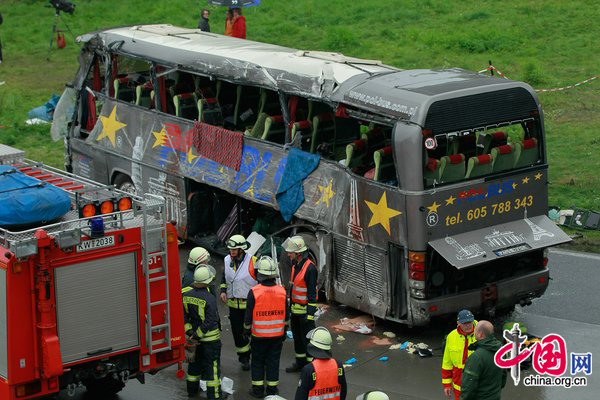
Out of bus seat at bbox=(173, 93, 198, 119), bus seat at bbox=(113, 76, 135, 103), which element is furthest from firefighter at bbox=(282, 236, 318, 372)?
bus seat at bbox=(113, 76, 135, 103)

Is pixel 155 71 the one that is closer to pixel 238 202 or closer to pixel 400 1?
pixel 238 202

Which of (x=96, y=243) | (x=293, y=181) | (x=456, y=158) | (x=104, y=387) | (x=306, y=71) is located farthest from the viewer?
(x=293, y=181)

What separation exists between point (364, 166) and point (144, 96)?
193 inches

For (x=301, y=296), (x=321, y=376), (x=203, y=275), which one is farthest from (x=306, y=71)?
(x=321, y=376)

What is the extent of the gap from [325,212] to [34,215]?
4.34 metres

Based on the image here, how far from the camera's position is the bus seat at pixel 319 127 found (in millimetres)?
14656

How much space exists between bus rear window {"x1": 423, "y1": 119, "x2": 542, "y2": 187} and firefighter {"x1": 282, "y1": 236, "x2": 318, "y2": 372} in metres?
1.61

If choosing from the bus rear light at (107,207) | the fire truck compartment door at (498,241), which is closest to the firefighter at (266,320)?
the bus rear light at (107,207)

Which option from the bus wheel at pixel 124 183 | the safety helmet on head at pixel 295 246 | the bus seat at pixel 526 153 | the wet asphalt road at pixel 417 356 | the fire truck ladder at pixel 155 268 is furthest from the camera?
the bus wheel at pixel 124 183

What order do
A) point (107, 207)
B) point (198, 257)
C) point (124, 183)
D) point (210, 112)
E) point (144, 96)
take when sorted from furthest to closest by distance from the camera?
point (124, 183) < point (144, 96) < point (210, 112) < point (198, 257) < point (107, 207)

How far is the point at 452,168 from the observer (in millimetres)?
12906

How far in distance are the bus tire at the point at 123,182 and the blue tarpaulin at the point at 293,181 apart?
357 centimetres

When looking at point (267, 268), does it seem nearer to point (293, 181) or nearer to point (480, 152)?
point (293, 181)

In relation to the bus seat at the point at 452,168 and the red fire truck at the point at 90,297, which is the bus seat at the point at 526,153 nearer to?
the bus seat at the point at 452,168
